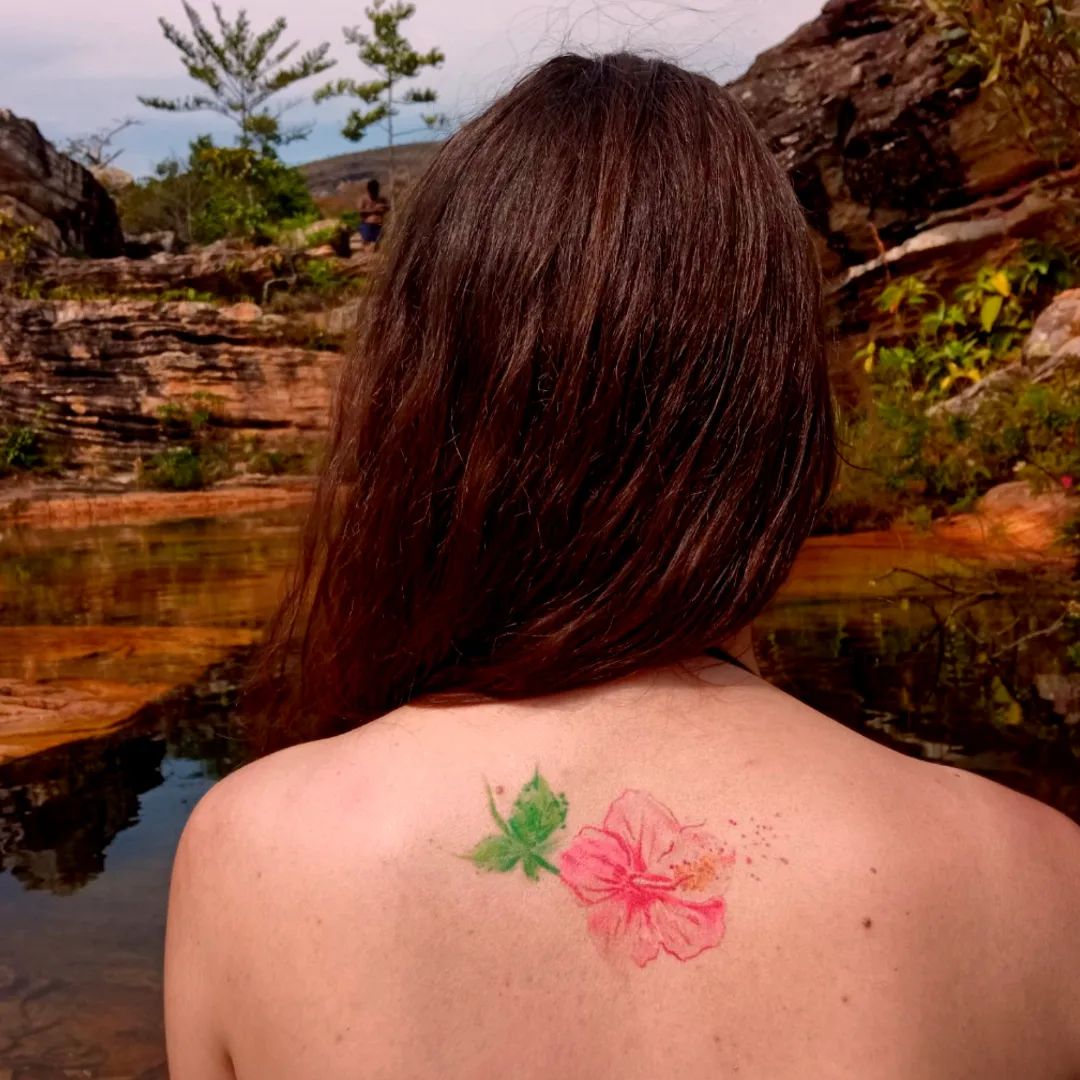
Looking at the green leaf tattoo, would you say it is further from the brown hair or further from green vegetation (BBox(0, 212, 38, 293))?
green vegetation (BBox(0, 212, 38, 293))

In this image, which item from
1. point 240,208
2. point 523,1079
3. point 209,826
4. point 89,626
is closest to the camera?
point 523,1079

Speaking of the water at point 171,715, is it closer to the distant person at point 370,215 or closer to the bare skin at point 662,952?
the bare skin at point 662,952

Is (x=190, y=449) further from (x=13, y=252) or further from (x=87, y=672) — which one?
(x=87, y=672)

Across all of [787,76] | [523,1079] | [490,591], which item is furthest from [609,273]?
[787,76]

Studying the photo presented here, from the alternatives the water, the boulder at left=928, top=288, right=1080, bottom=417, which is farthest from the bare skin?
the boulder at left=928, top=288, right=1080, bottom=417

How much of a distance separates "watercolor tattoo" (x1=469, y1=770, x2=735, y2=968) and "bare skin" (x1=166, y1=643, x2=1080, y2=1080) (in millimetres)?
11

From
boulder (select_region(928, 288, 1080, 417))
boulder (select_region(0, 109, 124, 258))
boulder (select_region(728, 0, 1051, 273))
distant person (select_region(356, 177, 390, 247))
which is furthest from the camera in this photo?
→ boulder (select_region(0, 109, 124, 258))

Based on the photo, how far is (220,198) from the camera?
1006 inches

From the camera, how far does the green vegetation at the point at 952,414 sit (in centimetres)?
406

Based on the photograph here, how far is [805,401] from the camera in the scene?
1090 millimetres

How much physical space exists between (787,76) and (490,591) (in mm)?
12817

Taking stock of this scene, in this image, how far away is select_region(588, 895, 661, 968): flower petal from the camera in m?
0.93

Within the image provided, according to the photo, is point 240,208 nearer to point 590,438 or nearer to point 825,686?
point 825,686

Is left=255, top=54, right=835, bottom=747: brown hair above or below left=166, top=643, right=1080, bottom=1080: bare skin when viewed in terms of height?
above
